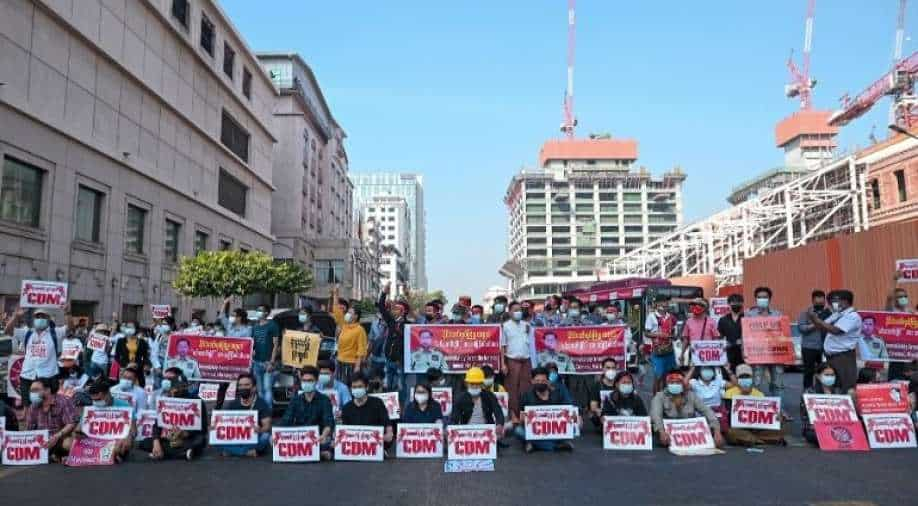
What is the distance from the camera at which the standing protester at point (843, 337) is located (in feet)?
34.4

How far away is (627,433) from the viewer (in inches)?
377

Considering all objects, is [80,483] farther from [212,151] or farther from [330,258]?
[330,258]

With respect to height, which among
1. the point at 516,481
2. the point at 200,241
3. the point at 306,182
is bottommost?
the point at 516,481

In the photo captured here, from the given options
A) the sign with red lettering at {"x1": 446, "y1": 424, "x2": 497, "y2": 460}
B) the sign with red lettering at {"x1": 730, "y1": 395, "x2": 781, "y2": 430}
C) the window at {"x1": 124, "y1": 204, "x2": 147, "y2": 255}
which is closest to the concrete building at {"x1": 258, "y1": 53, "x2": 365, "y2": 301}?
the window at {"x1": 124, "y1": 204, "x2": 147, "y2": 255}

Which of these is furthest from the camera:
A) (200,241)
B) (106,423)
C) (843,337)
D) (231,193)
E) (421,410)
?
(231,193)

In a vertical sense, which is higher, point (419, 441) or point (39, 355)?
point (39, 355)

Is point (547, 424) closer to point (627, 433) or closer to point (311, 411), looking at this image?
point (627, 433)

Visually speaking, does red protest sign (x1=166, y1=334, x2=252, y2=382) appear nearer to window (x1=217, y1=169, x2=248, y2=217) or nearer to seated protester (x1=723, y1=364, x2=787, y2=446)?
seated protester (x1=723, y1=364, x2=787, y2=446)

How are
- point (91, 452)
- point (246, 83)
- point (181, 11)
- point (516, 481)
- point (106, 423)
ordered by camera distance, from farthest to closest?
1. point (246, 83)
2. point (181, 11)
3. point (106, 423)
4. point (91, 452)
5. point (516, 481)

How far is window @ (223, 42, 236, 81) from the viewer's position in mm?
43594

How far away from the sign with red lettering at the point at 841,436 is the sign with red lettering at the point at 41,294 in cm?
1355

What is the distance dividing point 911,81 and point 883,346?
6558cm

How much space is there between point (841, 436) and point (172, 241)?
111 ft

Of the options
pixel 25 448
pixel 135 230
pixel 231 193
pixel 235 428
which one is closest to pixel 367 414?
pixel 235 428
